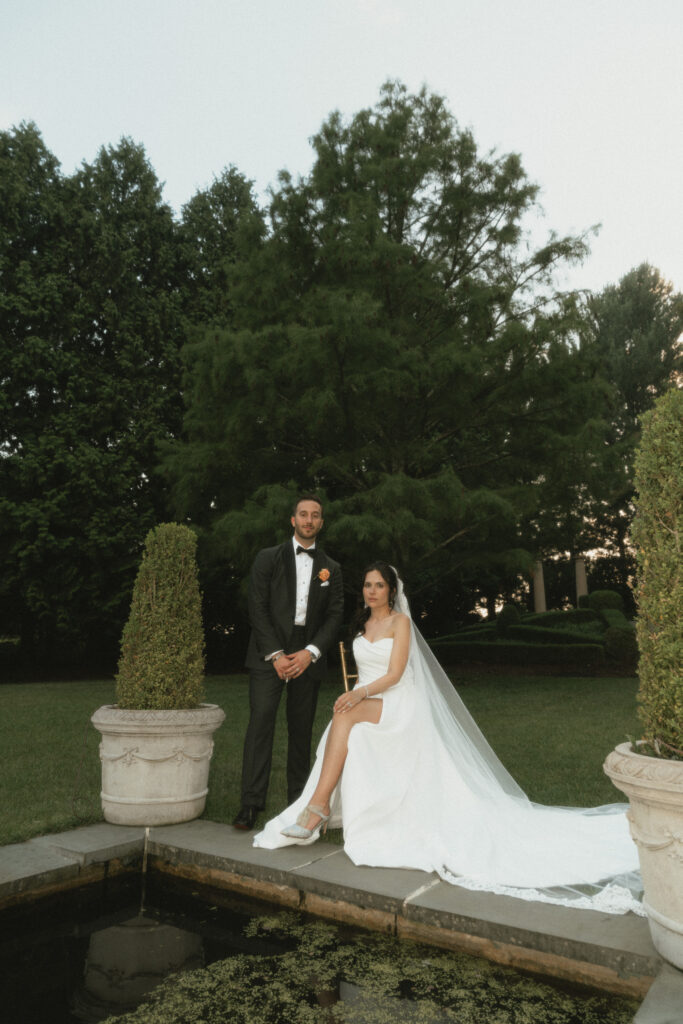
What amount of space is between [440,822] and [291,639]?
1464mm

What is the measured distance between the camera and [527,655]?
17219mm

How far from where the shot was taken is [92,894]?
361 centimetres

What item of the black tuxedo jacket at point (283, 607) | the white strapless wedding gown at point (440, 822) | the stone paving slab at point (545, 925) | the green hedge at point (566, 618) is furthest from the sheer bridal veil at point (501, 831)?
the green hedge at point (566, 618)

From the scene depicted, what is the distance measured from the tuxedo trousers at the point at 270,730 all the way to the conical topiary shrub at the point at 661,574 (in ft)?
7.91

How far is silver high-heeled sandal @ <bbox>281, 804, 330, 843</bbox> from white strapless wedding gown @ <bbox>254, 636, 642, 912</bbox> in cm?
5

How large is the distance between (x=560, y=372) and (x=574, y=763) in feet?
21.3

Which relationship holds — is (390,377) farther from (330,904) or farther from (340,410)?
(330,904)

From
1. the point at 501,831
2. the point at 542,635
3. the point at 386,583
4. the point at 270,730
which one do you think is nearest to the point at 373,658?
the point at 386,583

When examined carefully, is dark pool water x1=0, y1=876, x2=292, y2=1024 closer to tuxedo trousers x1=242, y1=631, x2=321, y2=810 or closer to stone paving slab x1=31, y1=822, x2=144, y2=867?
stone paving slab x1=31, y1=822, x2=144, y2=867

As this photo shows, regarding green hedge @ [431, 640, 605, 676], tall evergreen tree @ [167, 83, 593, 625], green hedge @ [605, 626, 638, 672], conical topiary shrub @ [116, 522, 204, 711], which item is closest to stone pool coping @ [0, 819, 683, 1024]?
conical topiary shrub @ [116, 522, 204, 711]

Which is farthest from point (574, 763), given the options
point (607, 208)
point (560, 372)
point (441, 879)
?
point (607, 208)

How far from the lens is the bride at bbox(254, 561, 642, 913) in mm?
3459

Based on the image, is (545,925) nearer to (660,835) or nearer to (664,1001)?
(664,1001)

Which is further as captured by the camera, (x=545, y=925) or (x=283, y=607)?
(x=283, y=607)
